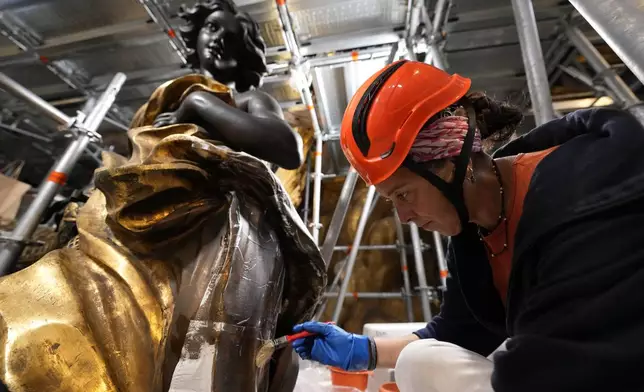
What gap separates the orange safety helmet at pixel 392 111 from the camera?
0.59 m

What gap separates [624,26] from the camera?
44cm

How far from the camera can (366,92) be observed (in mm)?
626

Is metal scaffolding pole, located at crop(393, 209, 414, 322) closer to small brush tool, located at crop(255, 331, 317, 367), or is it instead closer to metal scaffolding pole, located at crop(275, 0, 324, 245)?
metal scaffolding pole, located at crop(275, 0, 324, 245)

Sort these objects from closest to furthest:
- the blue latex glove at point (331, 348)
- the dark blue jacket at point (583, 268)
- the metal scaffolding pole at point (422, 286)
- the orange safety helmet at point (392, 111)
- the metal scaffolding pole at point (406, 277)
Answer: the dark blue jacket at point (583, 268) < the orange safety helmet at point (392, 111) < the blue latex glove at point (331, 348) < the metal scaffolding pole at point (422, 286) < the metal scaffolding pole at point (406, 277)

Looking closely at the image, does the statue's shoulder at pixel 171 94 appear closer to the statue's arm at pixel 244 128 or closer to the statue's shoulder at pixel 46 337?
the statue's arm at pixel 244 128

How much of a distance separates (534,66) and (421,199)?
0.61 m

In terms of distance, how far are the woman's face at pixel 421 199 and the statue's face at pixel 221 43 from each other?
90cm

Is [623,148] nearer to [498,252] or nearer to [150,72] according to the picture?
[498,252]

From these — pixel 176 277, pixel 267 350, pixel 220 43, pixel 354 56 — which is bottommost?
pixel 267 350

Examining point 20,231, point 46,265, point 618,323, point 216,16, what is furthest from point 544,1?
point 20,231

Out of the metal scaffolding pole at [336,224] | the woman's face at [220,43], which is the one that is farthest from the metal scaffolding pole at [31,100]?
the metal scaffolding pole at [336,224]

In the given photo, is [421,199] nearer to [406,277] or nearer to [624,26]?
[624,26]

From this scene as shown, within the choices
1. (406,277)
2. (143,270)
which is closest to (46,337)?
(143,270)

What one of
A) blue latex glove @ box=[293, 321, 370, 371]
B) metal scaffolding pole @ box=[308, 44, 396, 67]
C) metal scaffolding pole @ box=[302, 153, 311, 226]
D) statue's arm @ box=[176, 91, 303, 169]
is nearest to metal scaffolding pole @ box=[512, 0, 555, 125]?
statue's arm @ box=[176, 91, 303, 169]
